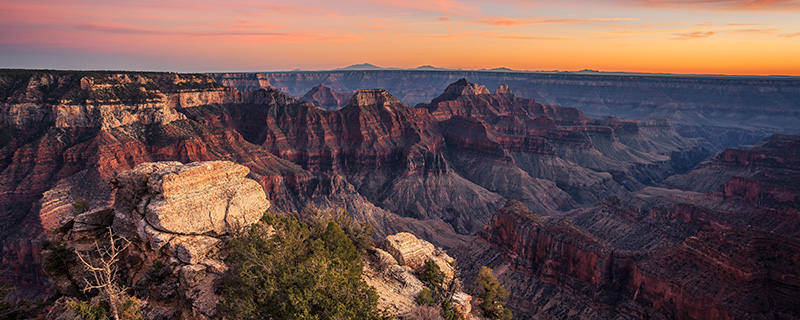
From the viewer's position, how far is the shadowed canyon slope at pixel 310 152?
244ft

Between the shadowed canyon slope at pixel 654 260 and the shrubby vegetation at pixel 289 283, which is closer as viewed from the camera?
the shrubby vegetation at pixel 289 283

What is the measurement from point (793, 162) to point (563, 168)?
63.1 metres

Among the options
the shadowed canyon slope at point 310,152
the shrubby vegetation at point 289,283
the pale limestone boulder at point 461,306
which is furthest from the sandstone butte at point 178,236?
the shadowed canyon slope at point 310,152

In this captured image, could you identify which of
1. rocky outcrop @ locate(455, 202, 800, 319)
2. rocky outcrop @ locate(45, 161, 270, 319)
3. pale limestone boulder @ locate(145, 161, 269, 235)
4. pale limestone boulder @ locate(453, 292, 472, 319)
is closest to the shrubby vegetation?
rocky outcrop @ locate(45, 161, 270, 319)

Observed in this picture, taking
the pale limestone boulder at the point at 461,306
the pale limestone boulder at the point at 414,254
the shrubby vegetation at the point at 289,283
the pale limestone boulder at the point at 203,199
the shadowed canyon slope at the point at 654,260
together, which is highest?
the pale limestone boulder at the point at 203,199

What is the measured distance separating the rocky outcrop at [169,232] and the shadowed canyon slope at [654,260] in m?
43.6

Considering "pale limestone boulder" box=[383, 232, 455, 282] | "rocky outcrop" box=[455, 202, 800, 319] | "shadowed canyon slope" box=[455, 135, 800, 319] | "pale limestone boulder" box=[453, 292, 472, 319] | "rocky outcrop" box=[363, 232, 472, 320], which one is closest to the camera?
"rocky outcrop" box=[363, 232, 472, 320]

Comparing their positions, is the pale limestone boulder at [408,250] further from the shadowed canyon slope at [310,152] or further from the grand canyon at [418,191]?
the shadowed canyon slope at [310,152]

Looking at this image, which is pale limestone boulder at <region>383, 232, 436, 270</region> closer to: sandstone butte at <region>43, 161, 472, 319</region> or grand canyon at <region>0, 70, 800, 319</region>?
grand canyon at <region>0, 70, 800, 319</region>

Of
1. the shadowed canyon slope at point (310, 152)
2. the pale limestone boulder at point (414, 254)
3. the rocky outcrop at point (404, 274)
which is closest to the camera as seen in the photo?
the rocky outcrop at point (404, 274)

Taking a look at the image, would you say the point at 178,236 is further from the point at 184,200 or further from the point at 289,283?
the point at 289,283

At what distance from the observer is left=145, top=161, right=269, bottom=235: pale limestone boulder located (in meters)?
26.7

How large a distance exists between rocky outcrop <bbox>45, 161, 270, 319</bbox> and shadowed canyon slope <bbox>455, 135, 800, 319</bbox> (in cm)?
4356

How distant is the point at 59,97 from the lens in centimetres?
8388
